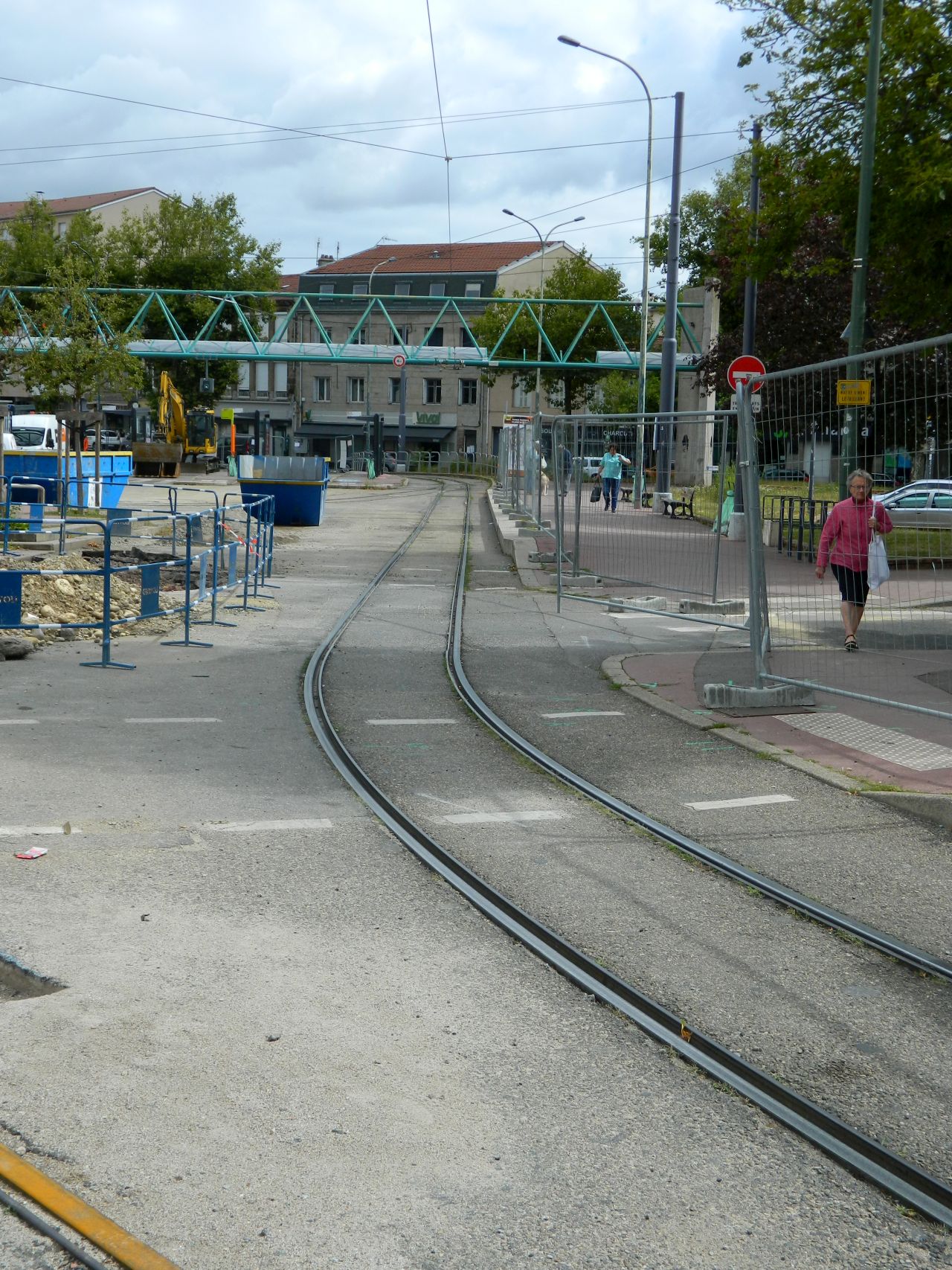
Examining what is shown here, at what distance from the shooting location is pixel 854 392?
27.1 feet

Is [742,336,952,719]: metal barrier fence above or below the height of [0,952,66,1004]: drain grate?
above

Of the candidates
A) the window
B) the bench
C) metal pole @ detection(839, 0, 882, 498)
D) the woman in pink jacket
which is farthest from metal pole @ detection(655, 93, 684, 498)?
the window

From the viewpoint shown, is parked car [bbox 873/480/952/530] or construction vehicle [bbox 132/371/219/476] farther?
construction vehicle [bbox 132/371/219/476]

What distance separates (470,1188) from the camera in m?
3.28

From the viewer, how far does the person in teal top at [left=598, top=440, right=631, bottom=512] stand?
15555 mm

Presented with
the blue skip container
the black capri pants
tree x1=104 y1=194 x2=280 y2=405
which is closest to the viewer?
the black capri pants

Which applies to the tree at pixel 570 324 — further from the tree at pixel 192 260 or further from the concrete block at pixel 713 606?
the concrete block at pixel 713 606

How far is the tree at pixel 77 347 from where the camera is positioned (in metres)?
34.3

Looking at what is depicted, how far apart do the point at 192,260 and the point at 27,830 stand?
75.6 m

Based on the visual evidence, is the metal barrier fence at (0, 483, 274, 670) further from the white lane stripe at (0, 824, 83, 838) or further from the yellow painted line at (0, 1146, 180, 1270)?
the yellow painted line at (0, 1146, 180, 1270)

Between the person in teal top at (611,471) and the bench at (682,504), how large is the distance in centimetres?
106

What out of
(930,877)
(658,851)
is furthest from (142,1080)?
(930,877)

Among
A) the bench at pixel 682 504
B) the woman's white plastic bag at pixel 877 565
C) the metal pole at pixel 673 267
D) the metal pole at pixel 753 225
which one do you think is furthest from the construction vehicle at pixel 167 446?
the woman's white plastic bag at pixel 877 565

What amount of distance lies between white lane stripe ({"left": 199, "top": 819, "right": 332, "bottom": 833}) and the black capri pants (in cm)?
453
